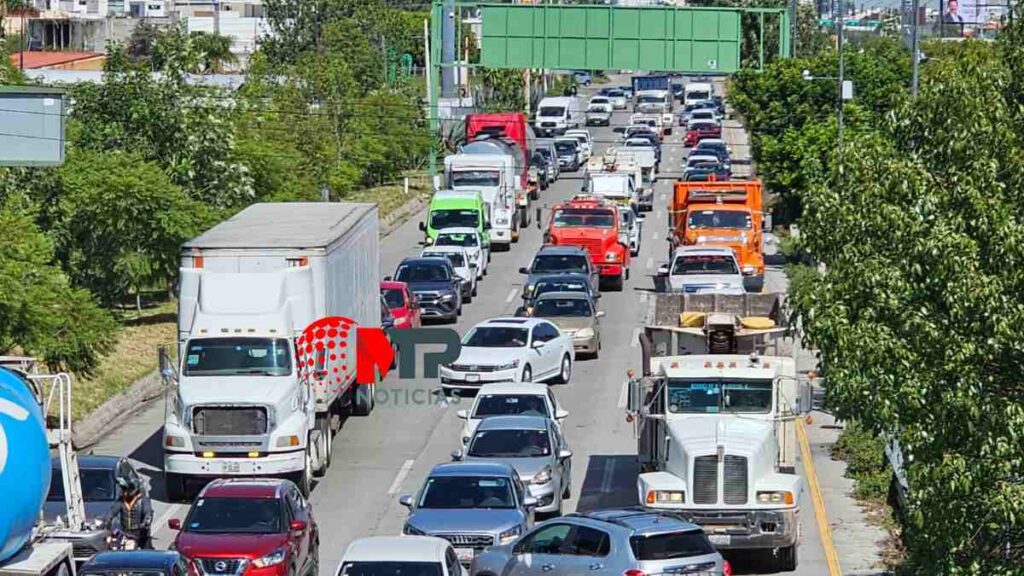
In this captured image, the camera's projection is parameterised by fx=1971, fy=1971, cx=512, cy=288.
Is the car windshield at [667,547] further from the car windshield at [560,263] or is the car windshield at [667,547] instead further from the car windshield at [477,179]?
the car windshield at [477,179]

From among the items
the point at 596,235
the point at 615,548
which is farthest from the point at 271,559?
the point at 596,235

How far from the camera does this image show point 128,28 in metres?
163

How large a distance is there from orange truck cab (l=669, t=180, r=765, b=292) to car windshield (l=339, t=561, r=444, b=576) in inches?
1133

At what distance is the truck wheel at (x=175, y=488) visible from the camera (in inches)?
1251

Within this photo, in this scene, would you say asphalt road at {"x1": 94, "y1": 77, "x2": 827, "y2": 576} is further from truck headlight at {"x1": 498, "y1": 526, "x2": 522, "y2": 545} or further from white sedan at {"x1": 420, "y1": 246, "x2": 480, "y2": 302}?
truck headlight at {"x1": 498, "y1": 526, "x2": 522, "y2": 545}

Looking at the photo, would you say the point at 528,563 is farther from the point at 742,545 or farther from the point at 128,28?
the point at 128,28

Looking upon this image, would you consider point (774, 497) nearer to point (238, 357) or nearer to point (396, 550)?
point (396, 550)

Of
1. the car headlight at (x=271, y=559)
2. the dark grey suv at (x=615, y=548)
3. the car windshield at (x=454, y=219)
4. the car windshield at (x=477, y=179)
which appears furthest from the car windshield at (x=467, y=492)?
the car windshield at (x=477, y=179)

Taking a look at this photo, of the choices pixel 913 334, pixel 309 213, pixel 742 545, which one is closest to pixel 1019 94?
pixel 913 334

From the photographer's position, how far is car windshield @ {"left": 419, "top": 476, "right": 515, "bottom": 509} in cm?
2717

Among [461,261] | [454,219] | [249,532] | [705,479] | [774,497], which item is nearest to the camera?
[249,532]

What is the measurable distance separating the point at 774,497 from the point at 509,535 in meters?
3.56

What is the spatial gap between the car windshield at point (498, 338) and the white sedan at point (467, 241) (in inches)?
575

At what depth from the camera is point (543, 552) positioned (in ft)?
76.6
